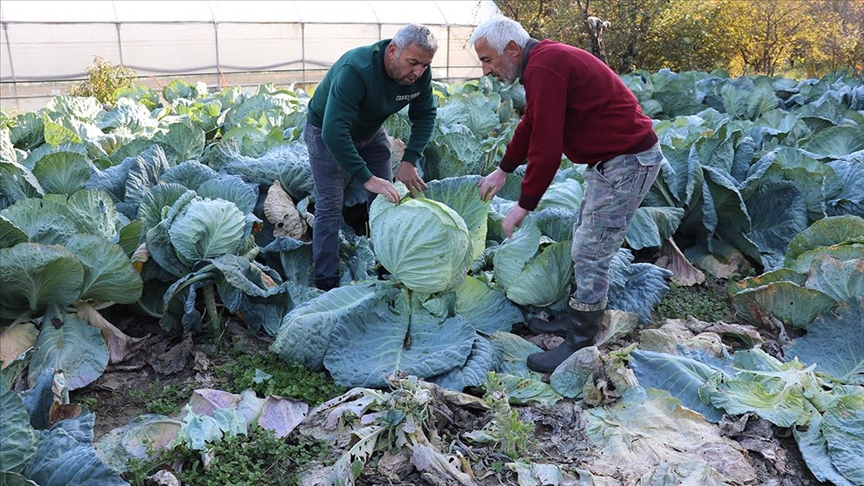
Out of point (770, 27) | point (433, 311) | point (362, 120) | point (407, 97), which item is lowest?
point (433, 311)

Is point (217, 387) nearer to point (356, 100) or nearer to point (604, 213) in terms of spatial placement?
point (356, 100)

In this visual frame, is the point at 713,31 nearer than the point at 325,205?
No

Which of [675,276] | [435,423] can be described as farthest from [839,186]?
[435,423]

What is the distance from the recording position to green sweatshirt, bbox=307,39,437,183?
3.78 m

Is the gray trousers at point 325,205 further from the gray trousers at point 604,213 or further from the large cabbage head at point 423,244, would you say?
the gray trousers at point 604,213

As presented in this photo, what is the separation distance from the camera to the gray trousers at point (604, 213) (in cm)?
345

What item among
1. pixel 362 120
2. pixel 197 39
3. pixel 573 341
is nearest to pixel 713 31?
pixel 197 39

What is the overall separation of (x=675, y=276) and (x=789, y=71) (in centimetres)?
1990

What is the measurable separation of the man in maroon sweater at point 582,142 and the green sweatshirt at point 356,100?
734mm

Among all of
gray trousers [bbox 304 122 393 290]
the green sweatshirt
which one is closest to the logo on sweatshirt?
the green sweatshirt

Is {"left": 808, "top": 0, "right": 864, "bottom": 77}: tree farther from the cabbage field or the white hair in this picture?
the white hair

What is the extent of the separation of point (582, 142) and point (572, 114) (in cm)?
15

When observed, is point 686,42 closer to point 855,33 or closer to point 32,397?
point 855,33

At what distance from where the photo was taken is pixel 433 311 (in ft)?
12.5
